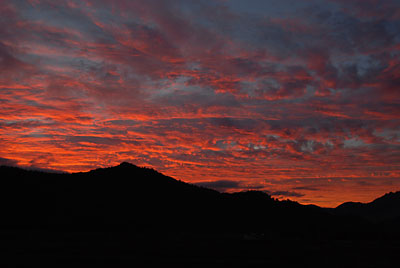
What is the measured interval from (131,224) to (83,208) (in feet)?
83.2

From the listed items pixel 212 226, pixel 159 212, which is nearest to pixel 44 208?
pixel 159 212

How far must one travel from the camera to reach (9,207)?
163m

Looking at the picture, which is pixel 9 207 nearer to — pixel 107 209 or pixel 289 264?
pixel 107 209

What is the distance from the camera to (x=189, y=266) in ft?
167

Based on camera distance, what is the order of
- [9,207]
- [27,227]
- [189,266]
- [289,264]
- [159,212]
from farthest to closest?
[159,212], [9,207], [27,227], [289,264], [189,266]

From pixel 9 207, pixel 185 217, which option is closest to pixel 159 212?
pixel 185 217

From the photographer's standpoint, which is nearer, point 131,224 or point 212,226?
point 131,224

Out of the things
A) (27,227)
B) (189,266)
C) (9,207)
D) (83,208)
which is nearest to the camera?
(189,266)

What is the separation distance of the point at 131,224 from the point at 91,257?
11853 centimetres

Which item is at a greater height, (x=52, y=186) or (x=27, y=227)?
(x=52, y=186)

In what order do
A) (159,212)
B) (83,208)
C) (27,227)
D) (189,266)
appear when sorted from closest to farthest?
(189,266) < (27,227) < (83,208) < (159,212)

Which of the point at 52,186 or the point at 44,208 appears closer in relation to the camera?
the point at 44,208

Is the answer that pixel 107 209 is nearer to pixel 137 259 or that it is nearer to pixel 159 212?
pixel 159 212

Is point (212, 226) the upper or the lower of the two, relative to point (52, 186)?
lower
